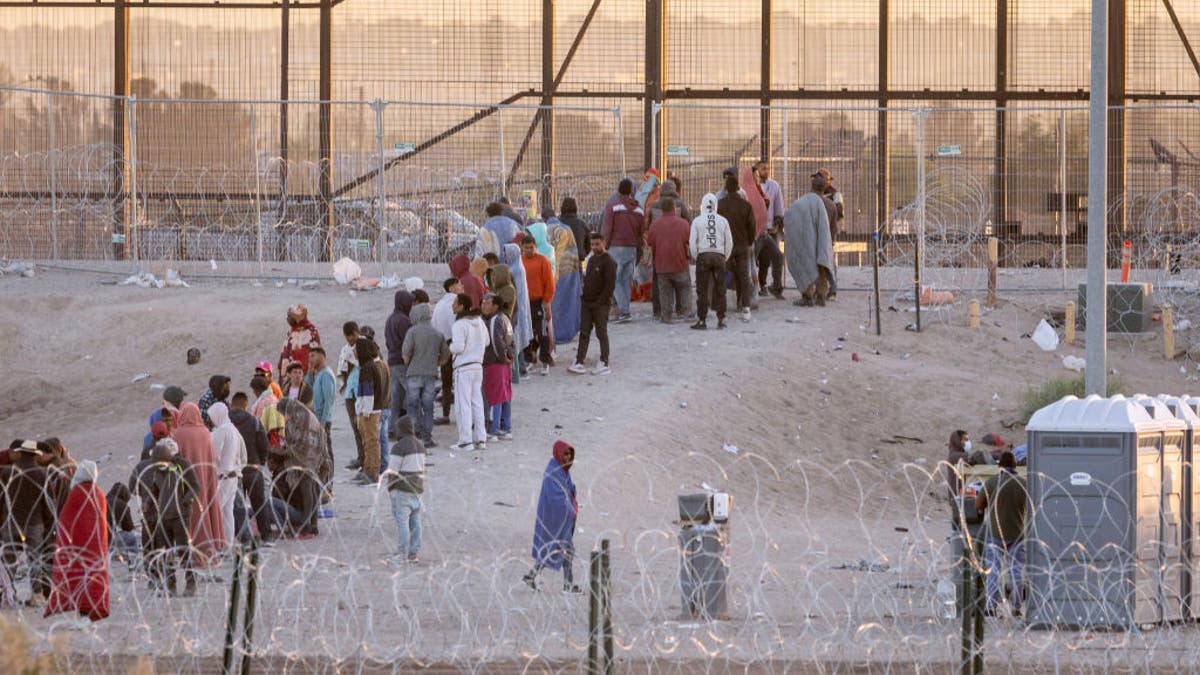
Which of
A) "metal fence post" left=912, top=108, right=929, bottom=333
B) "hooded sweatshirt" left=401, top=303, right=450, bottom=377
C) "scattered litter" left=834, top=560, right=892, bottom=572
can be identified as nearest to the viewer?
"scattered litter" left=834, top=560, right=892, bottom=572

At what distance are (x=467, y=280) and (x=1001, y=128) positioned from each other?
1183 cm

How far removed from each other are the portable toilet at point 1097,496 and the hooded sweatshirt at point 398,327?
7.00 metres

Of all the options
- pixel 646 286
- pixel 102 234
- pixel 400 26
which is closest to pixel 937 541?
pixel 646 286

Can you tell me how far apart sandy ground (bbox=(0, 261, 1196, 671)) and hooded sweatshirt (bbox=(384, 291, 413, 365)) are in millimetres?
883

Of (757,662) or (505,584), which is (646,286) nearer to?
(505,584)

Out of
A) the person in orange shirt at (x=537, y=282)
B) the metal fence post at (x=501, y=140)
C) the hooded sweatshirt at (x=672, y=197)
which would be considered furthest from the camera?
the metal fence post at (x=501, y=140)

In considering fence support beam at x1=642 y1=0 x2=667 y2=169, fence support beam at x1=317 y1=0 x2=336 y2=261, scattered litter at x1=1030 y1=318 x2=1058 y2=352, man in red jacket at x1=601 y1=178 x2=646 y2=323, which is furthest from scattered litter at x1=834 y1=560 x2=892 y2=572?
fence support beam at x1=642 y1=0 x2=667 y2=169

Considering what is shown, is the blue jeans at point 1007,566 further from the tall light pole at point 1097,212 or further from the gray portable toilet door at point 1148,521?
the tall light pole at point 1097,212

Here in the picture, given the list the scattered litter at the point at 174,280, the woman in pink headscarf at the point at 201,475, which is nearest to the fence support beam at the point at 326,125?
the scattered litter at the point at 174,280

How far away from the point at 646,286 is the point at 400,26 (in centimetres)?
834

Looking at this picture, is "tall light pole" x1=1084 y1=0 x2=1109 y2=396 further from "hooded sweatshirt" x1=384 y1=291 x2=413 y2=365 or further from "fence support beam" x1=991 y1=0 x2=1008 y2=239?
"fence support beam" x1=991 y1=0 x2=1008 y2=239

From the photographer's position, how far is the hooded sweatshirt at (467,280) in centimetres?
1914

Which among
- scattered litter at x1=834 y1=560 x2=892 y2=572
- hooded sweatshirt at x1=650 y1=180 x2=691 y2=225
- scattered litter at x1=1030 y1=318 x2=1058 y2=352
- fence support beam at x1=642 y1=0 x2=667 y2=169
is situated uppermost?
fence support beam at x1=642 y1=0 x2=667 y2=169

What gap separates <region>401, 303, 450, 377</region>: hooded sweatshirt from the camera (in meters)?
17.8
